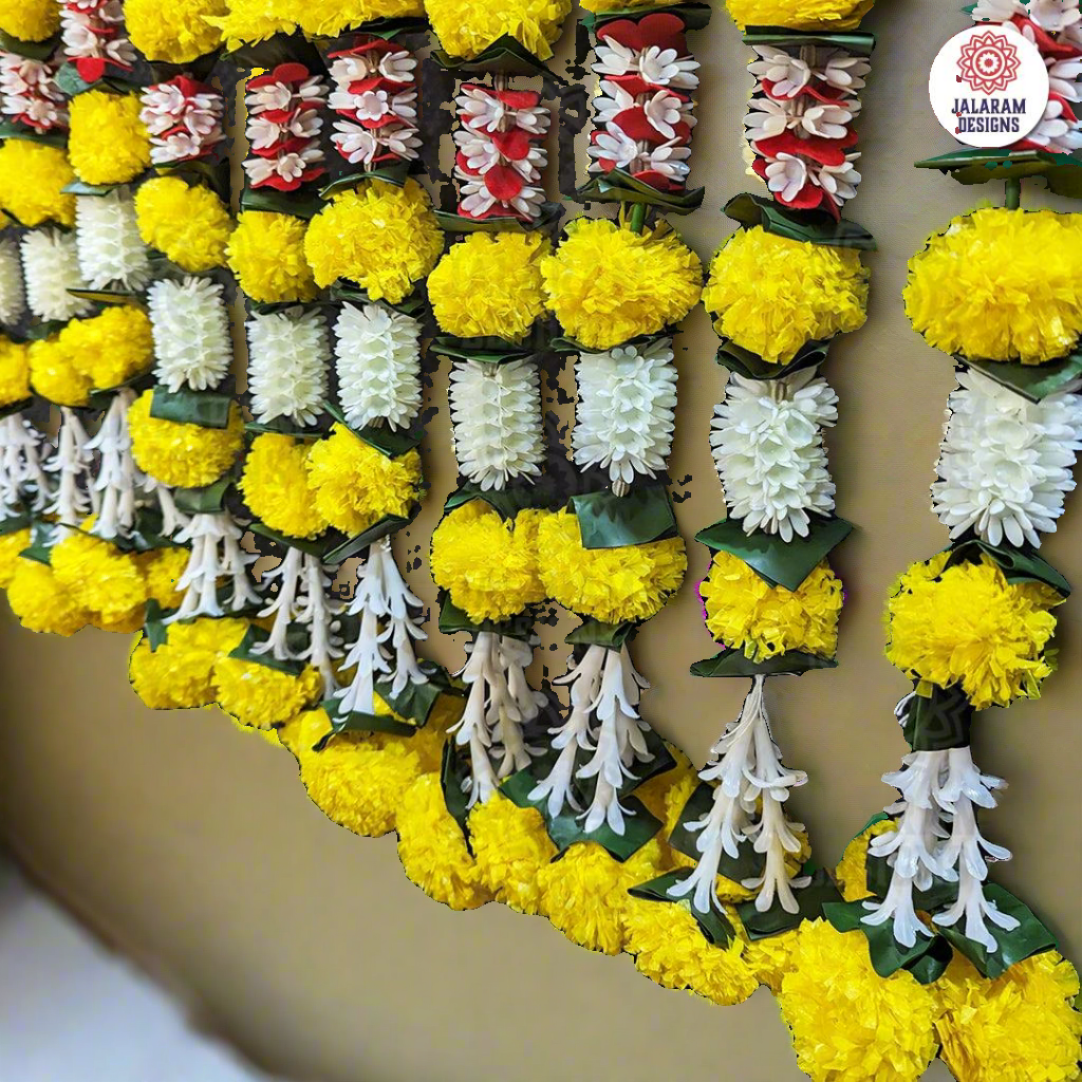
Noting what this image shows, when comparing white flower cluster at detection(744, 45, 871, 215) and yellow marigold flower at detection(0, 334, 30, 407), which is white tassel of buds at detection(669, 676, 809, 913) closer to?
white flower cluster at detection(744, 45, 871, 215)

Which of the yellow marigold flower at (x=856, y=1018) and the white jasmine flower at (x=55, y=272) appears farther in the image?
the white jasmine flower at (x=55, y=272)

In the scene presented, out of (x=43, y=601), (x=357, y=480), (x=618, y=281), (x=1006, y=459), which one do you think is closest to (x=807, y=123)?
(x=618, y=281)

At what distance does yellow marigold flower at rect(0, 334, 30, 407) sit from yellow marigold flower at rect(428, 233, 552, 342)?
0.82m

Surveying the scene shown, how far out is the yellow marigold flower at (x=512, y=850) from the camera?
93 centimetres

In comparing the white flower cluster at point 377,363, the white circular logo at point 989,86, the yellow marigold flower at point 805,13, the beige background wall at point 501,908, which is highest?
the yellow marigold flower at point 805,13

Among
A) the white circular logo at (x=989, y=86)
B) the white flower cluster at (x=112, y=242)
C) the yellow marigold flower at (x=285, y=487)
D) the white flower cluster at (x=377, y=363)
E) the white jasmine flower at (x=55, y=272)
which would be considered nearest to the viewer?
the white circular logo at (x=989, y=86)

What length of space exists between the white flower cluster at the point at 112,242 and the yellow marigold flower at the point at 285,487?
1.02ft

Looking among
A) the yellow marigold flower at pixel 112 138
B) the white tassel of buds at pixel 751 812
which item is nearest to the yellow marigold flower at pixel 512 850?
the white tassel of buds at pixel 751 812

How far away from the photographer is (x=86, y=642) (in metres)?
1.58

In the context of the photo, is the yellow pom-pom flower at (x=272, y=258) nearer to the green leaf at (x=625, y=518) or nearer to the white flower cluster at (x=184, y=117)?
the white flower cluster at (x=184, y=117)

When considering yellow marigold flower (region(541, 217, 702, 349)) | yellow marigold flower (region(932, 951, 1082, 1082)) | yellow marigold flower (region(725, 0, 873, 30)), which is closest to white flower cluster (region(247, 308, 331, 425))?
yellow marigold flower (region(541, 217, 702, 349))

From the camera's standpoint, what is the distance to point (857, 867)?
2.63ft

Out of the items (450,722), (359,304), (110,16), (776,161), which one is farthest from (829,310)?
(110,16)

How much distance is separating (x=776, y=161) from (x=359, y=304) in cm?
45
